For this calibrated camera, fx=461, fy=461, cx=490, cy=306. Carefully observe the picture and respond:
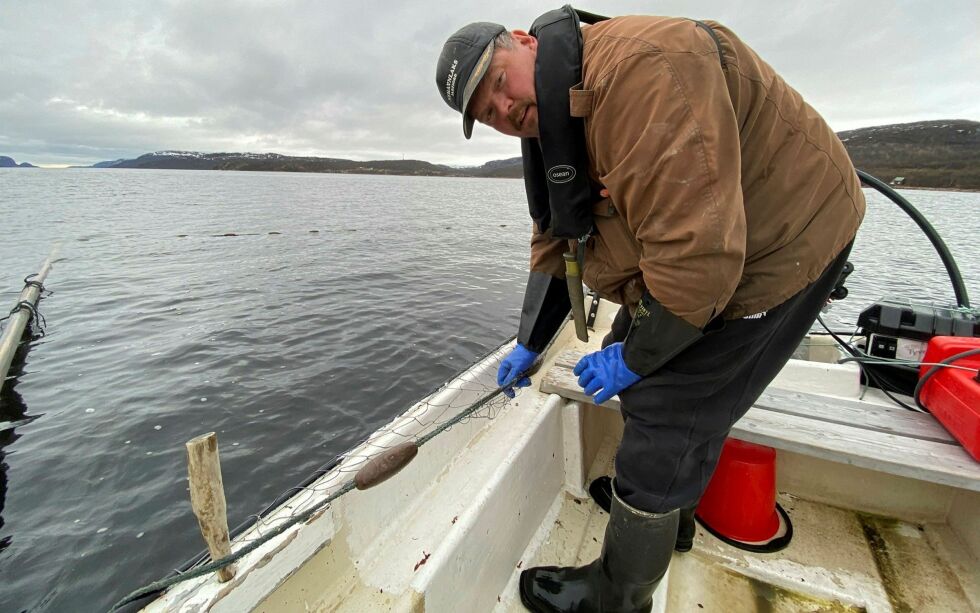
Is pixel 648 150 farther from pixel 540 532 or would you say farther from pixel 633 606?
pixel 540 532

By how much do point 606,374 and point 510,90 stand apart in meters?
1.10

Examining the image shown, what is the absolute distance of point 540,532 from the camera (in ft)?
8.63

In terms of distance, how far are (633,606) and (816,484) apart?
1733mm

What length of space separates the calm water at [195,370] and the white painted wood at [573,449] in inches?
144

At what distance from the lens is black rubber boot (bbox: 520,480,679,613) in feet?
5.82

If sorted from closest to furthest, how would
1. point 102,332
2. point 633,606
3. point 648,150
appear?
point 648,150 < point 633,606 < point 102,332

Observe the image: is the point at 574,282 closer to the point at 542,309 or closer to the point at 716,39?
the point at 542,309

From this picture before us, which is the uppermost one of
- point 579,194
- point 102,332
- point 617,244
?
point 579,194

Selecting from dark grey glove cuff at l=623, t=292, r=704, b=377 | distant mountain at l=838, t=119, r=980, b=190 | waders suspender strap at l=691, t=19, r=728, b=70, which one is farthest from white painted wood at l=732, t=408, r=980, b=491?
distant mountain at l=838, t=119, r=980, b=190

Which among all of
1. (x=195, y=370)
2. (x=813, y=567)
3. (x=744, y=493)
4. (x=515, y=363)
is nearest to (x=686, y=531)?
(x=744, y=493)

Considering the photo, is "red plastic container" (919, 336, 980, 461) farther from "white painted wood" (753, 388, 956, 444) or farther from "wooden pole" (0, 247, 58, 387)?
"wooden pole" (0, 247, 58, 387)

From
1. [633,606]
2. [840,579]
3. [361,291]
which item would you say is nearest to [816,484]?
[840,579]

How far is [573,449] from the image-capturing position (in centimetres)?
289

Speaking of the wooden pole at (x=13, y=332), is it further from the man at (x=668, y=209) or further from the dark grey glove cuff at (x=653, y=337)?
the dark grey glove cuff at (x=653, y=337)
